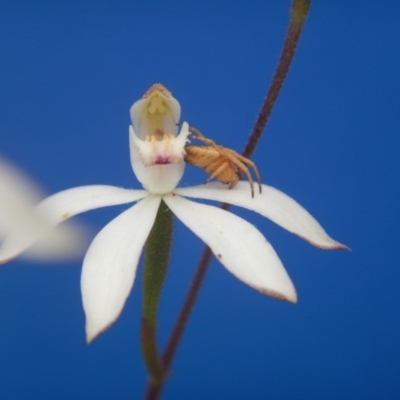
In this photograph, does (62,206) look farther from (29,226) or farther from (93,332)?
(93,332)

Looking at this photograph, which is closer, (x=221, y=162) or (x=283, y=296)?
(x=283, y=296)

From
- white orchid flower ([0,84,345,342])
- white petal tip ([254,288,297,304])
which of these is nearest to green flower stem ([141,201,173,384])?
white orchid flower ([0,84,345,342])

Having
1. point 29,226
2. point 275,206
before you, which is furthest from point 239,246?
point 29,226

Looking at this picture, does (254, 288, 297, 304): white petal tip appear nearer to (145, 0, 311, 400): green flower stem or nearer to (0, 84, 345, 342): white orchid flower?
(0, 84, 345, 342): white orchid flower

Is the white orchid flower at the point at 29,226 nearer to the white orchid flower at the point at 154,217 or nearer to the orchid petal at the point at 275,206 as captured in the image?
the white orchid flower at the point at 154,217

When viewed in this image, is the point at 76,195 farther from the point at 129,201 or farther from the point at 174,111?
the point at 174,111

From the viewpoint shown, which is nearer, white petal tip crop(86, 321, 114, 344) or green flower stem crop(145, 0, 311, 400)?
white petal tip crop(86, 321, 114, 344)

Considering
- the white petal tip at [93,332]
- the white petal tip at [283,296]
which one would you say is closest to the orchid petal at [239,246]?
the white petal tip at [283,296]
